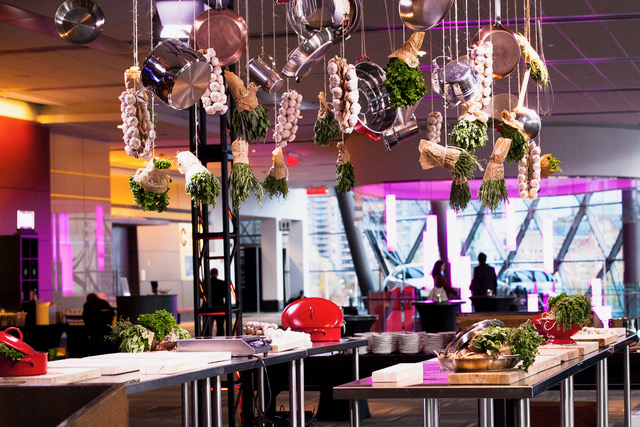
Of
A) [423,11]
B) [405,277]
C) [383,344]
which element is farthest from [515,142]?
[405,277]

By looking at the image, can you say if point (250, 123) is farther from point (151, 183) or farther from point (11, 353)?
point (11, 353)

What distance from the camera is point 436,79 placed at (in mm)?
4887

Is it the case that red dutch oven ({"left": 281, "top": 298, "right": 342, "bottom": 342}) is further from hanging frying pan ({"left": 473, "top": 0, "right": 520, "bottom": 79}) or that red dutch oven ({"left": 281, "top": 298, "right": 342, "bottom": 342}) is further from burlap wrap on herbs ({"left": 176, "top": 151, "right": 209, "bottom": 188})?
hanging frying pan ({"left": 473, "top": 0, "right": 520, "bottom": 79})

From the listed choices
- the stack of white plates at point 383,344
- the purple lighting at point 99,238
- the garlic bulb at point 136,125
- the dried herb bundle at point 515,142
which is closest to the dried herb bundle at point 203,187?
the garlic bulb at point 136,125

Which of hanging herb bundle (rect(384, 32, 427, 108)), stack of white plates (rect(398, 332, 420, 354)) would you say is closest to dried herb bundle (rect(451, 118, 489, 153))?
hanging herb bundle (rect(384, 32, 427, 108))

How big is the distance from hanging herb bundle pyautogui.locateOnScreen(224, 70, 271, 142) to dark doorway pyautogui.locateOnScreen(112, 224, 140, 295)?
19069 mm

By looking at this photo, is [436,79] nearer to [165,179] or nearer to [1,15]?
[165,179]

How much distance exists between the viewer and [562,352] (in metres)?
4.15

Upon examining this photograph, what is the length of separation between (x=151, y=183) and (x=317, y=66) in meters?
6.61

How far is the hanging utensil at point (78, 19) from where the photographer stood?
225 inches

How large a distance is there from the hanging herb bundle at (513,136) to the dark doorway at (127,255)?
63.7 feet

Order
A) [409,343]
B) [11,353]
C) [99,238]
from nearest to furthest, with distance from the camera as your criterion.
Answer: [11,353], [409,343], [99,238]

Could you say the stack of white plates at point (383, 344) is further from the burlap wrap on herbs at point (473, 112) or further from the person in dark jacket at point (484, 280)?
the person in dark jacket at point (484, 280)

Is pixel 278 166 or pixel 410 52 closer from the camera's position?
pixel 410 52
